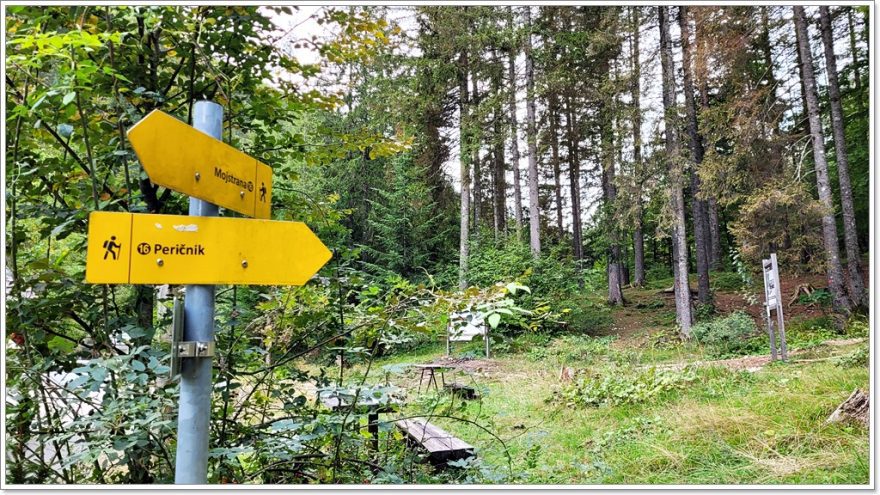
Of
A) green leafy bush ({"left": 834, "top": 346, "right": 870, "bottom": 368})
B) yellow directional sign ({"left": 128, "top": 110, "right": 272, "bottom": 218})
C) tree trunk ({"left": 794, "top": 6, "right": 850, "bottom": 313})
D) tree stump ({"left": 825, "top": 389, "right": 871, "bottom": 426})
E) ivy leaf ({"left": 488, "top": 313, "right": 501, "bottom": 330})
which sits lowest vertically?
tree stump ({"left": 825, "top": 389, "right": 871, "bottom": 426})

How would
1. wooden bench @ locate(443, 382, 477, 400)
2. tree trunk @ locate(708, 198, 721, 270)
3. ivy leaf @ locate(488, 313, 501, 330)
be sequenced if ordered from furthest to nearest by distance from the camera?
1. tree trunk @ locate(708, 198, 721, 270)
2. wooden bench @ locate(443, 382, 477, 400)
3. ivy leaf @ locate(488, 313, 501, 330)

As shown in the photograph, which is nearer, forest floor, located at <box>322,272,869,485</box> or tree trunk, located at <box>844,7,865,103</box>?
forest floor, located at <box>322,272,869,485</box>

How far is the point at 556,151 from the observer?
56.1 ft

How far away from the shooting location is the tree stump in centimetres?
358

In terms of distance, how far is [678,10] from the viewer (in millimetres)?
11484

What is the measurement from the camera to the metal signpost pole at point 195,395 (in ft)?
3.87

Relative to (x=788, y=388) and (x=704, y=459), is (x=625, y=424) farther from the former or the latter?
(x=788, y=388)

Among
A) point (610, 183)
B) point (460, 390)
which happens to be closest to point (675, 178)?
point (610, 183)

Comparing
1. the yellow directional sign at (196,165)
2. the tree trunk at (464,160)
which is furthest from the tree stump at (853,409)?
the tree trunk at (464,160)

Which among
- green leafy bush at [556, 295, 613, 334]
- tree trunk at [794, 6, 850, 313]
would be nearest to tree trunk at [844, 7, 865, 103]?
tree trunk at [794, 6, 850, 313]

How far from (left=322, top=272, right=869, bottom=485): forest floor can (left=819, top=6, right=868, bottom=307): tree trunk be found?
5.86 feet

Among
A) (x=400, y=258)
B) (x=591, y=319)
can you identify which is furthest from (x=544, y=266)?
(x=400, y=258)

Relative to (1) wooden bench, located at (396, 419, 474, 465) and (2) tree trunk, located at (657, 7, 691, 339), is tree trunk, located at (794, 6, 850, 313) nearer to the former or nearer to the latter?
(2) tree trunk, located at (657, 7, 691, 339)

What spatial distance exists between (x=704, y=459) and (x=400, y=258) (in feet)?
33.8
